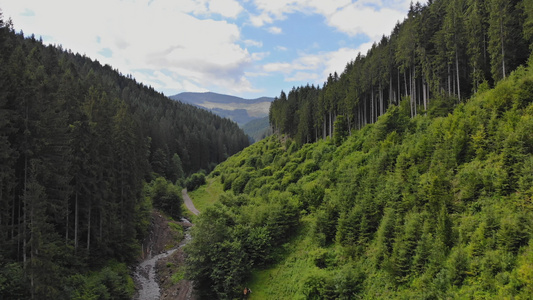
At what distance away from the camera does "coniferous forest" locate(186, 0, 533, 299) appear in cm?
1766

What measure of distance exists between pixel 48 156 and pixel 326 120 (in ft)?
225

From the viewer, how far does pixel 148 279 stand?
40250mm

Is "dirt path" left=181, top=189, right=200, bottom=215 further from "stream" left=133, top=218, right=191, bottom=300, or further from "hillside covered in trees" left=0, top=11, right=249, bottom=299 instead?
"stream" left=133, top=218, right=191, bottom=300

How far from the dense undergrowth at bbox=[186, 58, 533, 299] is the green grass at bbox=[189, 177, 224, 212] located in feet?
134

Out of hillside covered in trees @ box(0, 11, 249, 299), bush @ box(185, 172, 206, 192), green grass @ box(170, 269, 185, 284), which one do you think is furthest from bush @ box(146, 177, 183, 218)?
green grass @ box(170, 269, 185, 284)

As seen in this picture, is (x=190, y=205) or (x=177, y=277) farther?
(x=190, y=205)

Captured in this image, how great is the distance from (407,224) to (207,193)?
71818 millimetres

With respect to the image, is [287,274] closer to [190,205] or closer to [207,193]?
[190,205]

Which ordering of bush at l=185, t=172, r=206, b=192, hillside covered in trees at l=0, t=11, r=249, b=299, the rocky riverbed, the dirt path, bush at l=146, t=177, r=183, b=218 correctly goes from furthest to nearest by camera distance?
1. bush at l=185, t=172, r=206, b=192
2. the dirt path
3. bush at l=146, t=177, r=183, b=218
4. the rocky riverbed
5. hillside covered in trees at l=0, t=11, r=249, b=299

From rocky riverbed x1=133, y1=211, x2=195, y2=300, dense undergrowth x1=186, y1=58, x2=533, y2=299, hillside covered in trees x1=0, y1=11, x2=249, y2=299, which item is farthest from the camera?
rocky riverbed x1=133, y1=211, x2=195, y2=300

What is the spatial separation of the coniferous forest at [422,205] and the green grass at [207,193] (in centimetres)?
2786

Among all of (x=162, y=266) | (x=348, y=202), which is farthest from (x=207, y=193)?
(x=348, y=202)

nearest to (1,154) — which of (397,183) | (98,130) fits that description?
(98,130)

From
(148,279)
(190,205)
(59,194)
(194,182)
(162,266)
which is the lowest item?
(148,279)
